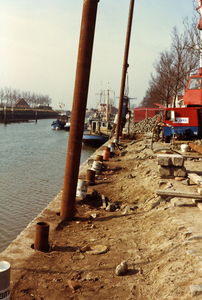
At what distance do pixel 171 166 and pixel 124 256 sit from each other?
3691 mm

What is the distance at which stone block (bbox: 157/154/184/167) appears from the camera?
7488 mm

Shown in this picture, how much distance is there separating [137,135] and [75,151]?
24601mm

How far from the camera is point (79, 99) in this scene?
249 inches

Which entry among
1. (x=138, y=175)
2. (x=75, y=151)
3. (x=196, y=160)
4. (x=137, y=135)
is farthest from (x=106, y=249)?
(x=137, y=135)

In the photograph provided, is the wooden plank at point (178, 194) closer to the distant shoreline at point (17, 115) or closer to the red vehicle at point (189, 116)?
the red vehicle at point (189, 116)

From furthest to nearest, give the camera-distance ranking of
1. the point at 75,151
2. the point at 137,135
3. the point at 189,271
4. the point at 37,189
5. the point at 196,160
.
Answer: the point at 137,135, the point at 37,189, the point at 196,160, the point at 75,151, the point at 189,271

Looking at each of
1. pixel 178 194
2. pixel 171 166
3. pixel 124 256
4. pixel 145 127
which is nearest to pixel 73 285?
pixel 124 256

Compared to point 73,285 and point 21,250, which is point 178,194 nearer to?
point 73,285

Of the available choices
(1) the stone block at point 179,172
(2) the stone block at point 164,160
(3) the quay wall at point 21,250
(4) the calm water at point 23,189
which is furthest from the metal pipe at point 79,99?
(1) the stone block at point 179,172

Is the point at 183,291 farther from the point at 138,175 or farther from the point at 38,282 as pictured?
the point at 138,175

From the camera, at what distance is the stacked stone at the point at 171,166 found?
7559 mm

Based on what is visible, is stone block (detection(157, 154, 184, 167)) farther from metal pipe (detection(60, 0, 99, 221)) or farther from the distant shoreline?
the distant shoreline

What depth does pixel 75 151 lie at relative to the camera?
21.0 feet

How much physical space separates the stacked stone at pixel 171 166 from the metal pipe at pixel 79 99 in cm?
228
